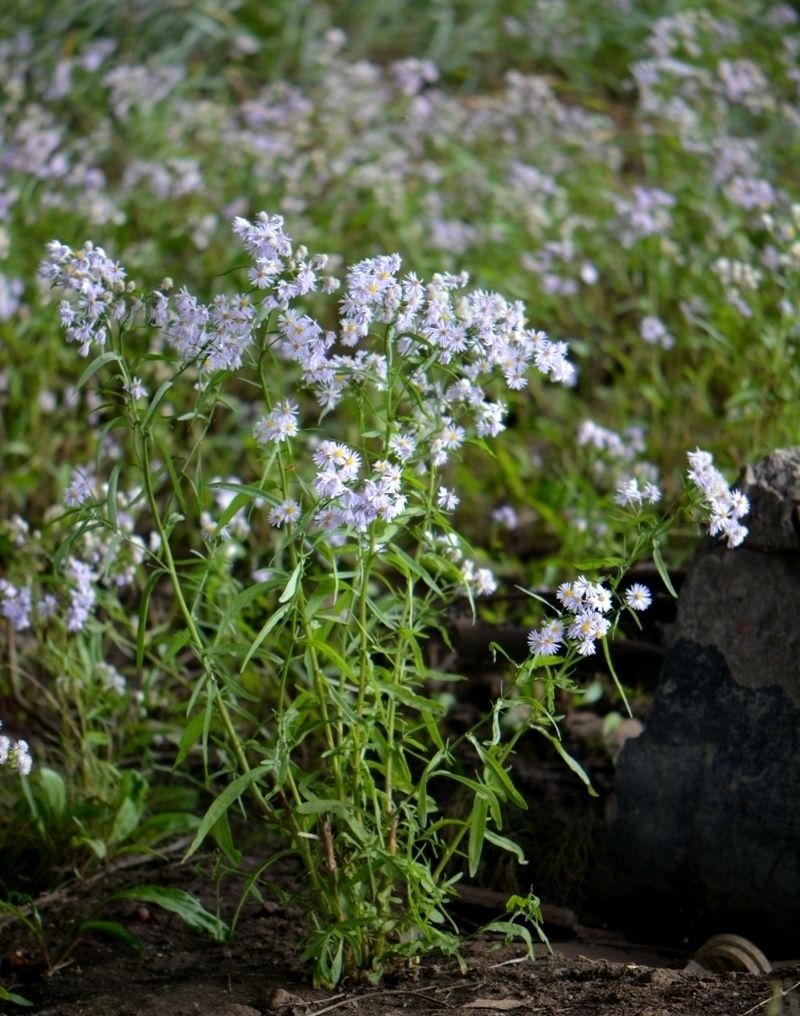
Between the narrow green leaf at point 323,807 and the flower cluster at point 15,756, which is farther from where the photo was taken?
the flower cluster at point 15,756

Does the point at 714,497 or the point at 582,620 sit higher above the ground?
the point at 714,497

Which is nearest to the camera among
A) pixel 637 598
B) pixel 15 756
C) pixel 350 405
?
pixel 637 598

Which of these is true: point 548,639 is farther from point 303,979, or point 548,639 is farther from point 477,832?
point 303,979

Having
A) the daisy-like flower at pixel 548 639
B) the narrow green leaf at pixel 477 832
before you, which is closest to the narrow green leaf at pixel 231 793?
the narrow green leaf at pixel 477 832

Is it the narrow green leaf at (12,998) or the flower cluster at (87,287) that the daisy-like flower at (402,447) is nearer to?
the flower cluster at (87,287)

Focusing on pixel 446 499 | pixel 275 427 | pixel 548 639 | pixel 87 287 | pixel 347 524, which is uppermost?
pixel 87 287

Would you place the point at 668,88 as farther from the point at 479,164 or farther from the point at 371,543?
the point at 371,543

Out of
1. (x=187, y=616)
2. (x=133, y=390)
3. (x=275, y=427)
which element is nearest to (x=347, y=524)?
(x=275, y=427)
